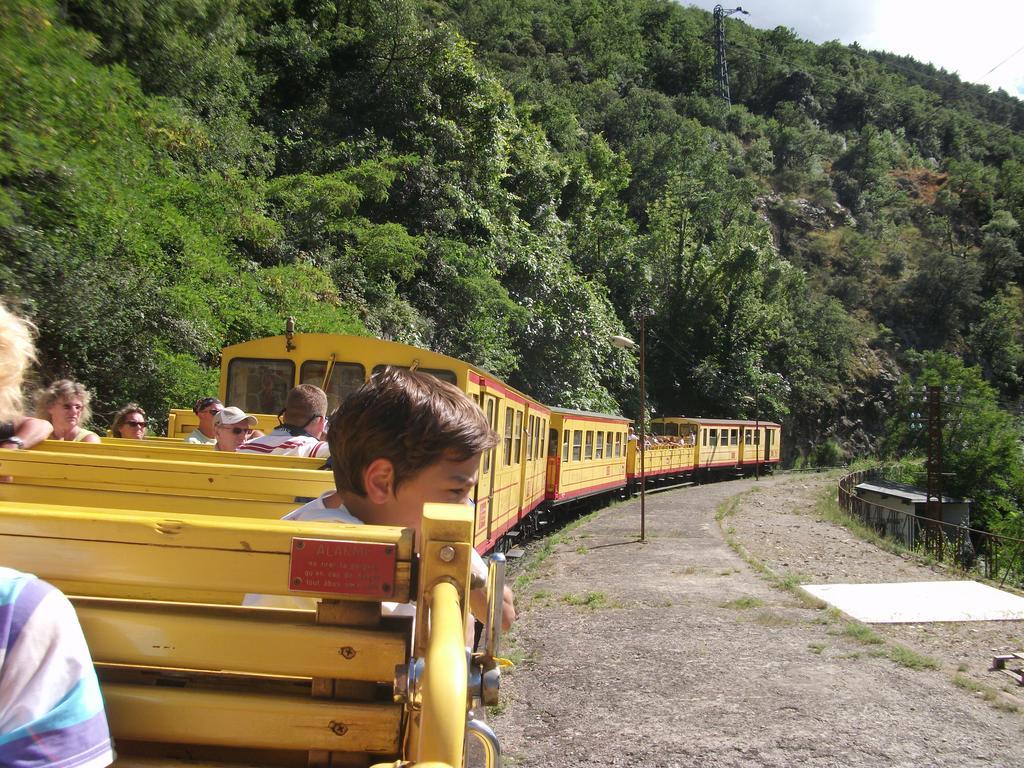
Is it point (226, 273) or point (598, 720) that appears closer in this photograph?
point (598, 720)

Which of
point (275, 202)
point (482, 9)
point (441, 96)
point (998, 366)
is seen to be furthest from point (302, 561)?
point (998, 366)

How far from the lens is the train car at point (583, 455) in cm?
1712

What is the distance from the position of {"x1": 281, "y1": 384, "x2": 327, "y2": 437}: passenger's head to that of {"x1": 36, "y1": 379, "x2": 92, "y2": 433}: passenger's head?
1.40m

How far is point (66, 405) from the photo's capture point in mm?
5035

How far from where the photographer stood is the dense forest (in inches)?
423

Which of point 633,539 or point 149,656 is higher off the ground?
point 149,656

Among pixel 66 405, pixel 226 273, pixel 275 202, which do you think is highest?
pixel 275 202

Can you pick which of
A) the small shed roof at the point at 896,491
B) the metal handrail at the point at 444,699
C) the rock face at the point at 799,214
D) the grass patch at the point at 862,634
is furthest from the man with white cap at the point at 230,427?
the rock face at the point at 799,214

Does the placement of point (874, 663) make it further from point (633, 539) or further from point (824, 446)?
point (824, 446)

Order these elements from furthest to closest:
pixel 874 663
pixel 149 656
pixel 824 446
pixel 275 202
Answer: pixel 824 446
pixel 275 202
pixel 874 663
pixel 149 656

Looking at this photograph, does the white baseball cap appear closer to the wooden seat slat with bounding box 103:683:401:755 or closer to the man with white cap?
the man with white cap

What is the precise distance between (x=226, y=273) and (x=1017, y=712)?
12.3 metres

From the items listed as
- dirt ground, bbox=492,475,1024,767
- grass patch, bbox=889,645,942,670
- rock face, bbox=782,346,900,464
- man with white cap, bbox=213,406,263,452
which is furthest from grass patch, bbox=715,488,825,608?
rock face, bbox=782,346,900,464

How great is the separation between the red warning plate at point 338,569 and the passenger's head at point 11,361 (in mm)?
563
